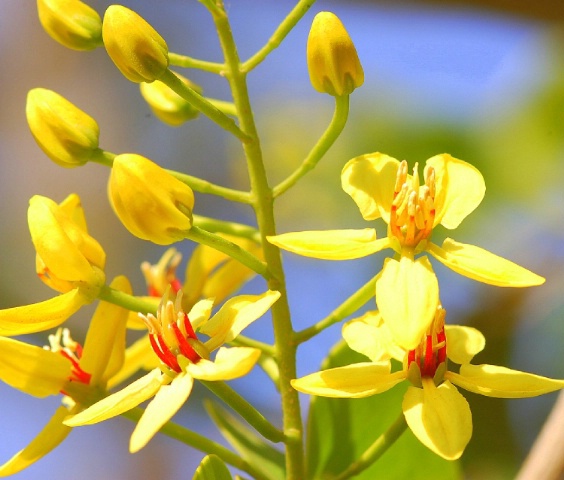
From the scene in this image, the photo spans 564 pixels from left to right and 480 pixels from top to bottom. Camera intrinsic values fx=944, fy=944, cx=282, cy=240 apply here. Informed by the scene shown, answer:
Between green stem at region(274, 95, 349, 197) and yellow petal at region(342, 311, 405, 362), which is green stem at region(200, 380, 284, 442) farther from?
green stem at region(274, 95, 349, 197)

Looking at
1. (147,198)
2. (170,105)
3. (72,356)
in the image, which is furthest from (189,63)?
(72,356)

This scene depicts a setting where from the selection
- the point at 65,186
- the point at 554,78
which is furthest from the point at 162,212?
the point at 65,186

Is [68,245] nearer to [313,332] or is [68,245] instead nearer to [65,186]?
[313,332]

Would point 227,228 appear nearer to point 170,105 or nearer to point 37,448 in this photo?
point 170,105

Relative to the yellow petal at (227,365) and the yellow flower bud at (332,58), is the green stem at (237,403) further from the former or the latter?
the yellow flower bud at (332,58)

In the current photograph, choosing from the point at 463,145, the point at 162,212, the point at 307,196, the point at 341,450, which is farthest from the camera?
the point at 307,196

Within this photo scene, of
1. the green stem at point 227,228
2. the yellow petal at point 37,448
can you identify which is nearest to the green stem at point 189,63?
the green stem at point 227,228

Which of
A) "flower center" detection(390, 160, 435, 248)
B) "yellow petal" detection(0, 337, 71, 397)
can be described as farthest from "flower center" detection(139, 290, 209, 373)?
"flower center" detection(390, 160, 435, 248)
